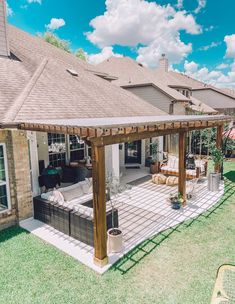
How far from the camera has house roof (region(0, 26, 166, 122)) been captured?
8.92m

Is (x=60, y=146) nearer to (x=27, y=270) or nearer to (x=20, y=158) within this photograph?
(x=20, y=158)

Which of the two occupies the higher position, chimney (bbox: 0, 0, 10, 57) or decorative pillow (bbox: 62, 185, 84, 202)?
chimney (bbox: 0, 0, 10, 57)

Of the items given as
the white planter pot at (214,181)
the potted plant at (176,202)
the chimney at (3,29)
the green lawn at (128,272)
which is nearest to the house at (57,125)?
the chimney at (3,29)

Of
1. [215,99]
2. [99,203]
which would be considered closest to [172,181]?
[99,203]

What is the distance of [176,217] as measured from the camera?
9.54 metres

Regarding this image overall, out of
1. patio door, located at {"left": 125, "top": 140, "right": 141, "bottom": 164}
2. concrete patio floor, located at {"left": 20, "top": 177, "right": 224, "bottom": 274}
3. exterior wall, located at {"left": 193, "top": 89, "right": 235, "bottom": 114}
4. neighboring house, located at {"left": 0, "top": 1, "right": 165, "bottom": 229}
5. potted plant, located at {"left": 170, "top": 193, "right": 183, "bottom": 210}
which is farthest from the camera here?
exterior wall, located at {"left": 193, "top": 89, "right": 235, "bottom": 114}

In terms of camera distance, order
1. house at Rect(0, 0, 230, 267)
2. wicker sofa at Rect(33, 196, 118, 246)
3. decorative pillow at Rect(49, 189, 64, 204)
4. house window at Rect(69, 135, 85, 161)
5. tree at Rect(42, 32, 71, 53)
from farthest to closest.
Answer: tree at Rect(42, 32, 71, 53) < house window at Rect(69, 135, 85, 161) < decorative pillow at Rect(49, 189, 64, 204) < wicker sofa at Rect(33, 196, 118, 246) < house at Rect(0, 0, 230, 267)

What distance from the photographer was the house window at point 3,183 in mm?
8539

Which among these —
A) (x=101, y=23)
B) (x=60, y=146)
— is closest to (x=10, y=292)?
(x=60, y=146)

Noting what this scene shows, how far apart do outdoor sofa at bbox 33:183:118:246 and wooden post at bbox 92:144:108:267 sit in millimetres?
885

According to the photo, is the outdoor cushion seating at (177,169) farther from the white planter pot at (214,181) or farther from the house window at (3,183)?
the house window at (3,183)

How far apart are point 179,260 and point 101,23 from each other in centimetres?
2293

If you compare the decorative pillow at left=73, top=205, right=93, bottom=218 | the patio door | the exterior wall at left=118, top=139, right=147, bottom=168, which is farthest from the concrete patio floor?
the patio door

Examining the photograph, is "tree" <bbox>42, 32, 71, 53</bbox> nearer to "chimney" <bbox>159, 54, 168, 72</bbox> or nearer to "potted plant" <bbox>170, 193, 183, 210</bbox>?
"chimney" <bbox>159, 54, 168, 72</bbox>
